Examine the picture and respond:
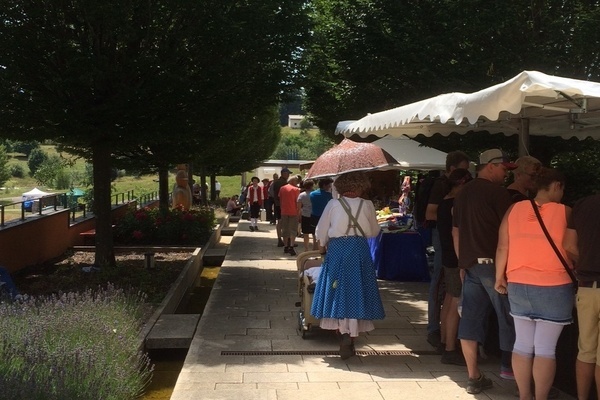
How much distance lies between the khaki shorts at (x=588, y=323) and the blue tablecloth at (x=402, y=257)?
22.1 feet

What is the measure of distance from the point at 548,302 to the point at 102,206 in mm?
8634

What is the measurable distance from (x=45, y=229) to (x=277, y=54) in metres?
6.06

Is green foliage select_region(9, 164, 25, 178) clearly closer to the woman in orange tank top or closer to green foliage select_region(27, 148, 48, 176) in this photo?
green foliage select_region(27, 148, 48, 176)

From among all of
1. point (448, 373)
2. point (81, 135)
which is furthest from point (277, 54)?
point (448, 373)

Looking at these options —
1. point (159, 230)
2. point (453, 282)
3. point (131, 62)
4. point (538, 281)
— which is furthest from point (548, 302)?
point (159, 230)

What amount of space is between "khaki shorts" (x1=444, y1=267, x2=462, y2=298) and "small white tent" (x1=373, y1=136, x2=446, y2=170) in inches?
188

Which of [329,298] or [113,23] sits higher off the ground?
[113,23]

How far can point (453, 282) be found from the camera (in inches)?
262

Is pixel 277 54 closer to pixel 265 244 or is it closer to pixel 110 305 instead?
pixel 110 305

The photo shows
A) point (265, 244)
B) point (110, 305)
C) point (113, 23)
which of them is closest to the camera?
point (110, 305)

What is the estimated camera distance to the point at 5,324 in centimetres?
614

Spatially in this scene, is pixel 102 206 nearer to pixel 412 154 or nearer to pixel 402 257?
pixel 402 257

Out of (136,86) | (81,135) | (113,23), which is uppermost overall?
(113,23)

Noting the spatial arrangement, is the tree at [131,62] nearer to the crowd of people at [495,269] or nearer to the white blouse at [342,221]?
the white blouse at [342,221]
